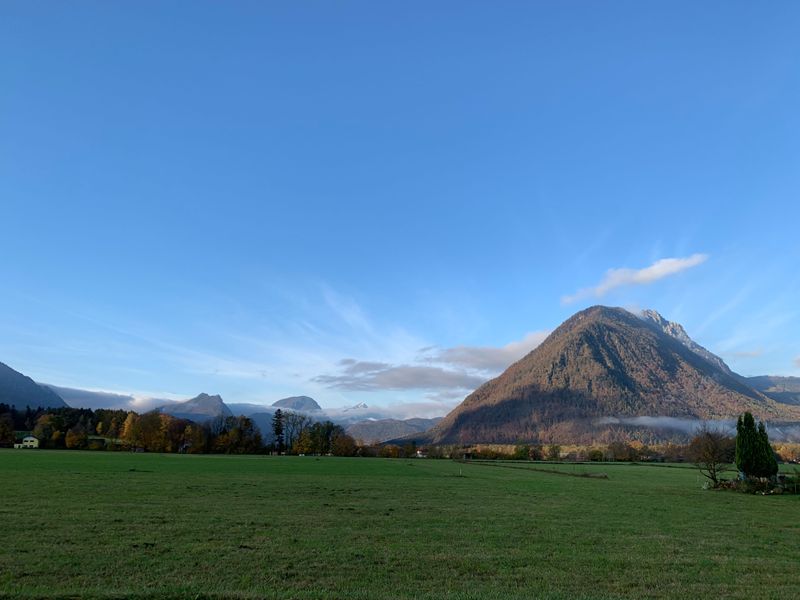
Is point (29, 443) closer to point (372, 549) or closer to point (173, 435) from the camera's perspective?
point (173, 435)

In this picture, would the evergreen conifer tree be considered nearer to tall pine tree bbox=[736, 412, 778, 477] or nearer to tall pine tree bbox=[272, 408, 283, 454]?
tall pine tree bbox=[736, 412, 778, 477]

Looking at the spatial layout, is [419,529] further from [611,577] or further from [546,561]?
[611,577]

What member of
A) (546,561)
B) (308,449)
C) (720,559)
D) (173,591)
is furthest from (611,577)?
(308,449)

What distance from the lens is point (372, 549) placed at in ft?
59.6

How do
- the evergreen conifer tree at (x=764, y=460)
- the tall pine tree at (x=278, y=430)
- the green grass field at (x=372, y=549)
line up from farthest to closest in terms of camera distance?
the tall pine tree at (x=278, y=430)
the evergreen conifer tree at (x=764, y=460)
the green grass field at (x=372, y=549)

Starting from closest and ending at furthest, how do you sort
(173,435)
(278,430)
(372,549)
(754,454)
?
(372,549), (754,454), (173,435), (278,430)

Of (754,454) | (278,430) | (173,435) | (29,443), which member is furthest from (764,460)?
(29,443)

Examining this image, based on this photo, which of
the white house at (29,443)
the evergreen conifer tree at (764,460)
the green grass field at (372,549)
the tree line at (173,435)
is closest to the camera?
the green grass field at (372,549)

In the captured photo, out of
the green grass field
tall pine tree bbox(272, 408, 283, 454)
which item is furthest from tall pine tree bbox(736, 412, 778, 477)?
tall pine tree bbox(272, 408, 283, 454)

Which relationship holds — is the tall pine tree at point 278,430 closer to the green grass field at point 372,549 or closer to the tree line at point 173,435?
the tree line at point 173,435

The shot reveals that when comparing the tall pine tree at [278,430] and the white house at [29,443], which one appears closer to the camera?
the white house at [29,443]

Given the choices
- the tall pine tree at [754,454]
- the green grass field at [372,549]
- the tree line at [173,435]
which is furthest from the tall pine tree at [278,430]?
the green grass field at [372,549]

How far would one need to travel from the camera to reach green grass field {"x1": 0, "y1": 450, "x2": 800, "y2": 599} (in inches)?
531

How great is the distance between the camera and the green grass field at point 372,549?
13.5 m
